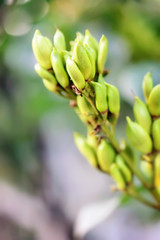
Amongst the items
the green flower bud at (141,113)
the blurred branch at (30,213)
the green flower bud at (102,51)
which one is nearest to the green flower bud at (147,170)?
the green flower bud at (141,113)

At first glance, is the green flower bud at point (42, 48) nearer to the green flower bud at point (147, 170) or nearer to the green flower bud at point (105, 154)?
the green flower bud at point (105, 154)

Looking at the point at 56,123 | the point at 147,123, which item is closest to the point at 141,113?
the point at 147,123

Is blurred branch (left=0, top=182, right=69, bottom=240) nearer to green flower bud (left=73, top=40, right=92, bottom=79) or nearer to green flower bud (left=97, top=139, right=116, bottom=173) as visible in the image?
green flower bud (left=97, top=139, right=116, bottom=173)

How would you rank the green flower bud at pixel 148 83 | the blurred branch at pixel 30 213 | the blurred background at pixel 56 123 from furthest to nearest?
the blurred branch at pixel 30 213
the blurred background at pixel 56 123
the green flower bud at pixel 148 83

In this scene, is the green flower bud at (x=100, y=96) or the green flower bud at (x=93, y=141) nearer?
the green flower bud at (x=100, y=96)

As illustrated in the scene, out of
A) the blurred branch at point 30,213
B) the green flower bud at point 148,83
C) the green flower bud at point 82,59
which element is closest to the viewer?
the green flower bud at point 82,59

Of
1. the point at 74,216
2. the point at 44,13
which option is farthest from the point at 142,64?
the point at 74,216

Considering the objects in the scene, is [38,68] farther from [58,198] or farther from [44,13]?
[58,198]

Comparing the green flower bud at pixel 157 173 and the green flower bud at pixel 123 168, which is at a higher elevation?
the green flower bud at pixel 123 168

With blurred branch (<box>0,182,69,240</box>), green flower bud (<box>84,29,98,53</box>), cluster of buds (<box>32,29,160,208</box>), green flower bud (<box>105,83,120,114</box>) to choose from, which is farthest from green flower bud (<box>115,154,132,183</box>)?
blurred branch (<box>0,182,69,240</box>)
